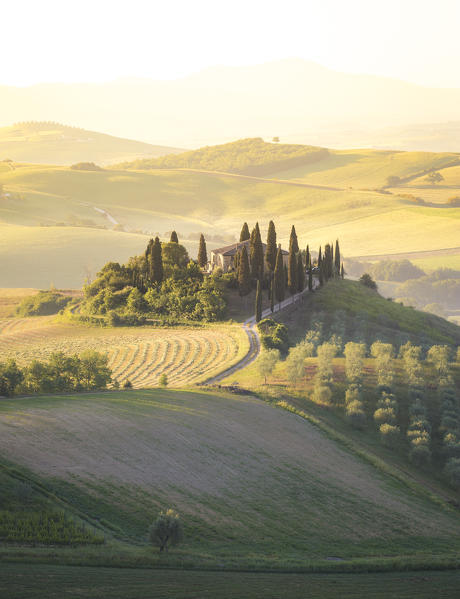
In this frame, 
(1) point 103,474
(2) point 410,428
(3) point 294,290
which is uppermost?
(3) point 294,290

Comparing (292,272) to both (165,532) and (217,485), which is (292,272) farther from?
(165,532)

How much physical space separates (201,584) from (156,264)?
207ft

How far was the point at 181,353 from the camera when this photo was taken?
200 feet

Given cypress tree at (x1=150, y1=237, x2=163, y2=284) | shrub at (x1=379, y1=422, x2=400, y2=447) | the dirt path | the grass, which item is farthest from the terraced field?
the grass

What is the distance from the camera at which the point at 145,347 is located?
212 ft

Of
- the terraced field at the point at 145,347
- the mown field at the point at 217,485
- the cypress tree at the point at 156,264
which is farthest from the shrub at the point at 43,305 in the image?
the mown field at the point at 217,485

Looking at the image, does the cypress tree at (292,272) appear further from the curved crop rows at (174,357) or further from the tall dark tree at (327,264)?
the curved crop rows at (174,357)

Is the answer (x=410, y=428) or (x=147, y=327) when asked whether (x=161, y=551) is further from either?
(x=147, y=327)

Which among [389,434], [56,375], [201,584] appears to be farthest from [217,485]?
[56,375]

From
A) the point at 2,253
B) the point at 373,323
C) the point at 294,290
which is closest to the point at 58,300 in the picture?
the point at 294,290

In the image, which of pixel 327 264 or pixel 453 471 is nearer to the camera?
pixel 453 471

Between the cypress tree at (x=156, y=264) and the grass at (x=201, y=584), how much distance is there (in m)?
60.9

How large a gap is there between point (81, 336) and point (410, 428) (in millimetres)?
42046

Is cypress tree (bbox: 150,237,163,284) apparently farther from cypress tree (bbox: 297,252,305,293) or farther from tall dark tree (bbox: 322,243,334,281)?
tall dark tree (bbox: 322,243,334,281)
